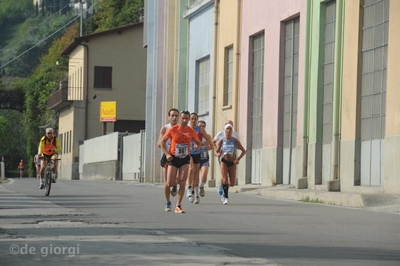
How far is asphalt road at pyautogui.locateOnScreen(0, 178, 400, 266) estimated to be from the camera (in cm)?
1016

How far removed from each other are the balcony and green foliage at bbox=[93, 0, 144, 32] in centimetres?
1067

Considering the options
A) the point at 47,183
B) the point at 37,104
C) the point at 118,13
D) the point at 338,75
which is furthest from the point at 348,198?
the point at 118,13

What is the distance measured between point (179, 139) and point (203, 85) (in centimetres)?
2347

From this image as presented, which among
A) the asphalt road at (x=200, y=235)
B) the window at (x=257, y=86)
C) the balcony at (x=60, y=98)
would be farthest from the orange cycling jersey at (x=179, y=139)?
the balcony at (x=60, y=98)

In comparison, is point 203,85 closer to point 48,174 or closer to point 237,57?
point 237,57

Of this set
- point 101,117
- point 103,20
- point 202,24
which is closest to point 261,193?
point 202,24

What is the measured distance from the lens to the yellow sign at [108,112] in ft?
229

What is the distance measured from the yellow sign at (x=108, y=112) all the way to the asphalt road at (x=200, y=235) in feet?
163

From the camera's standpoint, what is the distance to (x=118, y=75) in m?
72.7

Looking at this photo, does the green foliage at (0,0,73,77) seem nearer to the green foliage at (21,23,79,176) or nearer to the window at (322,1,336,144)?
the green foliage at (21,23,79,176)

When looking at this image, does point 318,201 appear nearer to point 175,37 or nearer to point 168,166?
point 168,166

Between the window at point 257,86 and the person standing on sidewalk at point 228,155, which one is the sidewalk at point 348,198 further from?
the window at point 257,86

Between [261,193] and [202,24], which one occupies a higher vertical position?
[202,24]

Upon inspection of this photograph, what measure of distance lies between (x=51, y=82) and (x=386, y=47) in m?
70.2
